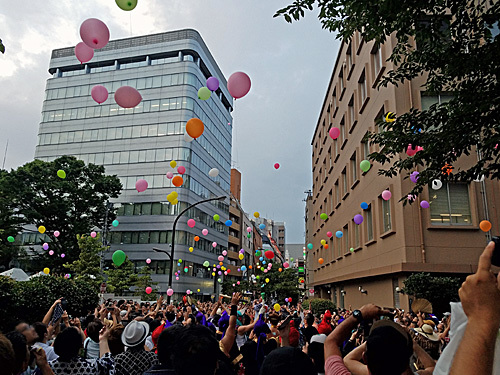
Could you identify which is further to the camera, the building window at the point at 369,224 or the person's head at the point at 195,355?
the building window at the point at 369,224

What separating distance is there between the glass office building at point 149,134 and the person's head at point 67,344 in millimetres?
42167

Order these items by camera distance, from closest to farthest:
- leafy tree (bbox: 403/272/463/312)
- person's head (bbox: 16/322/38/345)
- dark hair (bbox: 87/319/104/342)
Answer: person's head (bbox: 16/322/38/345)
dark hair (bbox: 87/319/104/342)
leafy tree (bbox: 403/272/463/312)

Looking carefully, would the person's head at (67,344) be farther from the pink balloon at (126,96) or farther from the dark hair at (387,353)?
the pink balloon at (126,96)

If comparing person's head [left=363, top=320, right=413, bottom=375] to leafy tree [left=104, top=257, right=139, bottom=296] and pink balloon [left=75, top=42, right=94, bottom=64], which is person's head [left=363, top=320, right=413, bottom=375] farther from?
leafy tree [left=104, top=257, right=139, bottom=296]

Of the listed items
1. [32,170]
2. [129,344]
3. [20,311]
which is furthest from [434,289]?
[32,170]

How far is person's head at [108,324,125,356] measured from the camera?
14.1 ft

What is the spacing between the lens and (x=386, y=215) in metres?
17.7

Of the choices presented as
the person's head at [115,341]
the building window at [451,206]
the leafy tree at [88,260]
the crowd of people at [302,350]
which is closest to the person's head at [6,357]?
the crowd of people at [302,350]

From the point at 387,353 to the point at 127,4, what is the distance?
834cm

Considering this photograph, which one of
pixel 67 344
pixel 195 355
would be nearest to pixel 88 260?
pixel 67 344

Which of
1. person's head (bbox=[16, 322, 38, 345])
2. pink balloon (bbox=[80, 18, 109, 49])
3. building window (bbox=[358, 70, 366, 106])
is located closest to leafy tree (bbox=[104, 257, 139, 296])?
building window (bbox=[358, 70, 366, 106])

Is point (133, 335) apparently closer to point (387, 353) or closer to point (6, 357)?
point (6, 357)

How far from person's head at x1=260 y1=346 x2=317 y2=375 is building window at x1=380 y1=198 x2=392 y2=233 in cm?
1594

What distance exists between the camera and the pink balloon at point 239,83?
998 cm
